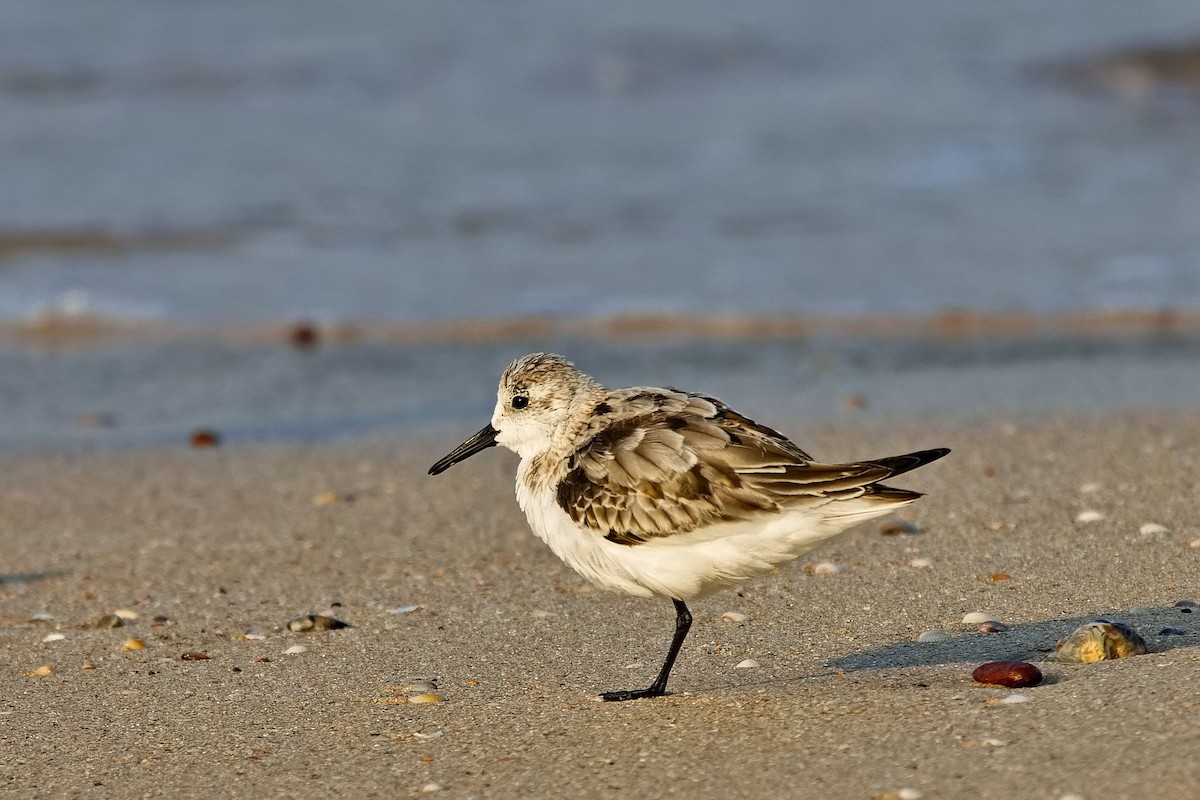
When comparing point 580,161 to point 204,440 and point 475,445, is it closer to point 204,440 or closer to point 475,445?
point 204,440

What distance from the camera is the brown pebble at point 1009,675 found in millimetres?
4387

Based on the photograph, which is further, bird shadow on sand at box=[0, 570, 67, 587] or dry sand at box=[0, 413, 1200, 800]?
bird shadow on sand at box=[0, 570, 67, 587]

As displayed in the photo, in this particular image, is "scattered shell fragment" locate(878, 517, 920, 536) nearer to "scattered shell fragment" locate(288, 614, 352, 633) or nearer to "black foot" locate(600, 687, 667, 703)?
"black foot" locate(600, 687, 667, 703)

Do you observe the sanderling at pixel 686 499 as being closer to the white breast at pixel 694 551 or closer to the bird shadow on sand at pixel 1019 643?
the white breast at pixel 694 551

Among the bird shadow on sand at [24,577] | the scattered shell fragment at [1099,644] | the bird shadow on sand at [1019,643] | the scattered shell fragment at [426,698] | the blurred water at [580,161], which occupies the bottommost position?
the bird shadow on sand at [24,577]

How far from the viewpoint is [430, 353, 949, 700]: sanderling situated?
14.3 ft

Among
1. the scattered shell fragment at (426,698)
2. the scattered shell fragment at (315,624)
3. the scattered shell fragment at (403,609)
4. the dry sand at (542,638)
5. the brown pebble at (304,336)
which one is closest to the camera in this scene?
the dry sand at (542,638)

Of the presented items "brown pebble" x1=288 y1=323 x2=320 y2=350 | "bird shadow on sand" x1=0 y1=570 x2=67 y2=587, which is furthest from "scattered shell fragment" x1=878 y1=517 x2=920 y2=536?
"brown pebble" x1=288 y1=323 x2=320 y2=350

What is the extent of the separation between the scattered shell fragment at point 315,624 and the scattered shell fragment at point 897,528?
7.21ft

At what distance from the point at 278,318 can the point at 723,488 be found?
6815 millimetres

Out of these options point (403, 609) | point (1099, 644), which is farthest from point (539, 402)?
point (1099, 644)

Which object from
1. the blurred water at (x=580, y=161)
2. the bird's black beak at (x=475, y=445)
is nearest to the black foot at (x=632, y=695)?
the bird's black beak at (x=475, y=445)

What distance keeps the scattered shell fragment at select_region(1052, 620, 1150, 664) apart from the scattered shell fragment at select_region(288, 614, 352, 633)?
2.49 metres

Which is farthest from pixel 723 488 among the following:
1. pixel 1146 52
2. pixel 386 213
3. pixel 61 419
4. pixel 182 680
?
pixel 1146 52
